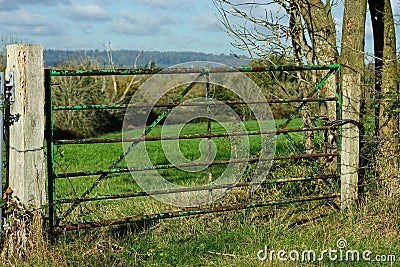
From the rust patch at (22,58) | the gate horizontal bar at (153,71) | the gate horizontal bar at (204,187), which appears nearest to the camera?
the rust patch at (22,58)

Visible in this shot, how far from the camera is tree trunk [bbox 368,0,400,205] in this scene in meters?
6.39

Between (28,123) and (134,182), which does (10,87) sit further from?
(134,182)

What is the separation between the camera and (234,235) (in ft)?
18.7

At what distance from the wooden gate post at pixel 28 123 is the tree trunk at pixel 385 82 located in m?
3.68

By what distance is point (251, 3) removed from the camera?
7.77 metres

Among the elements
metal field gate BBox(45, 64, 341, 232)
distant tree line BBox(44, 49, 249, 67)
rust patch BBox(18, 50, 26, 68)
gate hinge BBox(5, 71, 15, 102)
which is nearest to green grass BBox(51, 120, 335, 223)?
metal field gate BBox(45, 64, 341, 232)

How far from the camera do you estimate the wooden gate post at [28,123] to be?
484cm

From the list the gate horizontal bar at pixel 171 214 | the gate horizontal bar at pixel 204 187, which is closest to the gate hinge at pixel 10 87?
the gate horizontal bar at pixel 204 187

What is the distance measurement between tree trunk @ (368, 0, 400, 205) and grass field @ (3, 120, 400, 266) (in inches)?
14.5

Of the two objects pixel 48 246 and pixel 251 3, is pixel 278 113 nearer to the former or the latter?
pixel 251 3

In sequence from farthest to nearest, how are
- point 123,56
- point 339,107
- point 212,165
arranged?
1. point 123,56
2. point 212,165
3. point 339,107

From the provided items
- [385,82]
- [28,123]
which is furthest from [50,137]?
[385,82]

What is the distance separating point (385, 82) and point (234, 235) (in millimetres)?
3054

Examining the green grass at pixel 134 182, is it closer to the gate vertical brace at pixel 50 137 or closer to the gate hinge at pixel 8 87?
the gate vertical brace at pixel 50 137
